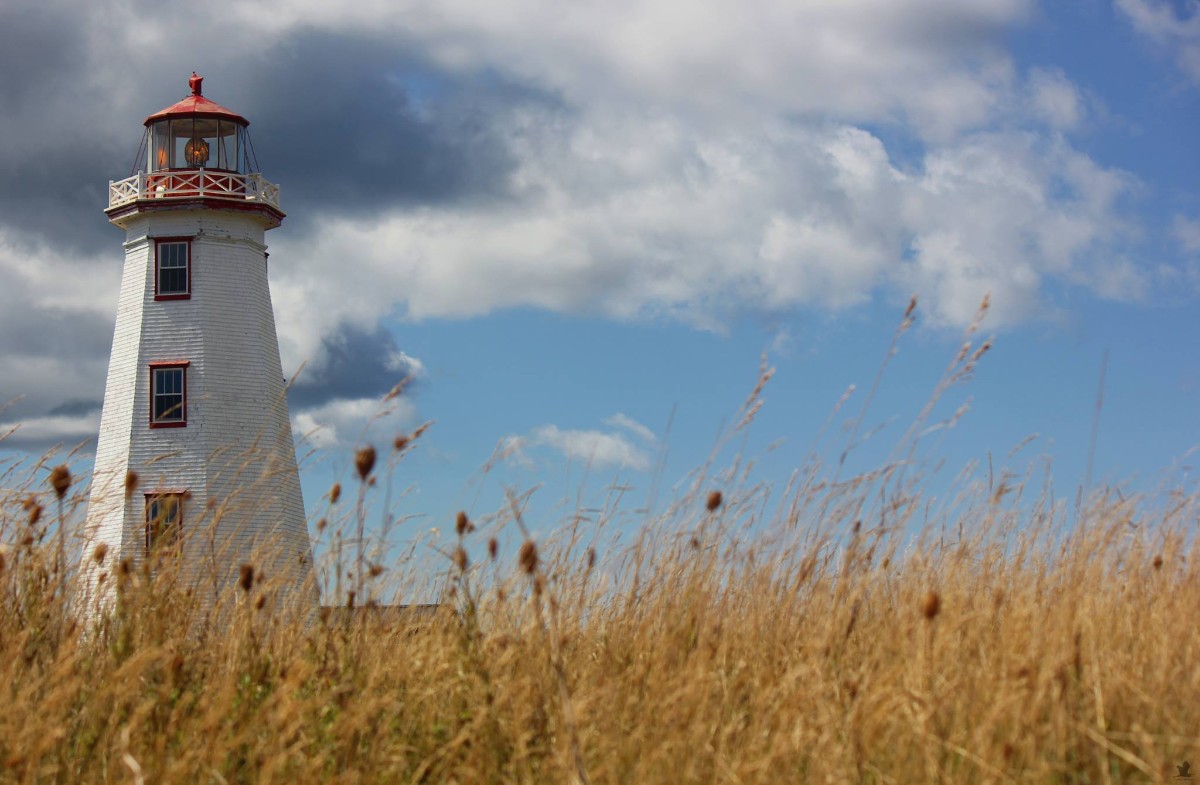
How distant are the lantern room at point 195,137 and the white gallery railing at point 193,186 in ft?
1.35

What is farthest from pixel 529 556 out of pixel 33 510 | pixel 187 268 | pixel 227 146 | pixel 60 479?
pixel 227 146

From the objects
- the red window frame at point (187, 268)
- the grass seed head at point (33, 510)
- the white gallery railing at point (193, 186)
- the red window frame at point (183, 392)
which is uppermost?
the white gallery railing at point (193, 186)

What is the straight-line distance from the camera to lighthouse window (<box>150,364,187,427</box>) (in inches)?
858

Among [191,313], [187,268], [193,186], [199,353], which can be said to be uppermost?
[193,186]

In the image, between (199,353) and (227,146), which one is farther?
(227,146)

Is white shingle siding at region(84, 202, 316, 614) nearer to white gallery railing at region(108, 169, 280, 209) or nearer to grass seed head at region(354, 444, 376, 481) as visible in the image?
→ white gallery railing at region(108, 169, 280, 209)

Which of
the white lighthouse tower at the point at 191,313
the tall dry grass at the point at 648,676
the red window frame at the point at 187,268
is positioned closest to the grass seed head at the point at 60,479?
the tall dry grass at the point at 648,676

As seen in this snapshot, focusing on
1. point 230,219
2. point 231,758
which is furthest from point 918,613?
point 230,219

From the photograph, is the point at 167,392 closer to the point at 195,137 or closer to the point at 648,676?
the point at 195,137

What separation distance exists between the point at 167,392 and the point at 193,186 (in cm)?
431

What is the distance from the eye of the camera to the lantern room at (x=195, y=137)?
23922 millimetres

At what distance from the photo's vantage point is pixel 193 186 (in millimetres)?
23219

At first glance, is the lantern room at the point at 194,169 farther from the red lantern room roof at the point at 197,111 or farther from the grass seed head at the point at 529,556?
the grass seed head at the point at 529,556

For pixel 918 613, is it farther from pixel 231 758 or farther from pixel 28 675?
pixel 28 675
